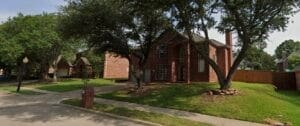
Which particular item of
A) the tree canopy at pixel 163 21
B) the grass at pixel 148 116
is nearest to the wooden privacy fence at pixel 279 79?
the tree canopy at pixel 163 21

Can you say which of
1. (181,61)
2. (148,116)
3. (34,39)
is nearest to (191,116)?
(148,116)

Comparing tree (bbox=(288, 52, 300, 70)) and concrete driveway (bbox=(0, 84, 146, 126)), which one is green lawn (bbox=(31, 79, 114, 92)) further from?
tree (bbox=(288, 52, 300, 70))

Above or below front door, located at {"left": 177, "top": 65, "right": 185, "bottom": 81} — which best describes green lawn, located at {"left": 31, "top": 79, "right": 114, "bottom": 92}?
below

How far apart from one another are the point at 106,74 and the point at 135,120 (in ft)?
136

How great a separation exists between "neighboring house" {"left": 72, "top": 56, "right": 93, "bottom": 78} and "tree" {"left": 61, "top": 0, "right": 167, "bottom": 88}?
2975cm

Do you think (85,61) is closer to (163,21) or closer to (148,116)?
(163,21)

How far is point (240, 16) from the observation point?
23984 millimetres

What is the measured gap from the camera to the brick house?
38812 mm

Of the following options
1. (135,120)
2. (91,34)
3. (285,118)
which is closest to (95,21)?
(91,34)

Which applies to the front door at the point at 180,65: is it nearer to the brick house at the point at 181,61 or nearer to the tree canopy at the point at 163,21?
the brick house at the point at 181,61

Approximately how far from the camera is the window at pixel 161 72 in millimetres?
40806

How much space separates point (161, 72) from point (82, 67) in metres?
24.1

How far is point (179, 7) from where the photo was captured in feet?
73.8

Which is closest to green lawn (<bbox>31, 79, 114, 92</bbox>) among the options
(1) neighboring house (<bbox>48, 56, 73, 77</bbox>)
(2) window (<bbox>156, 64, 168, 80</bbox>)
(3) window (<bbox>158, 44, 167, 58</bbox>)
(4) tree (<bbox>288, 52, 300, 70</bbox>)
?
(2) window (<bbox>156, 64, 168, 80</bbox>)
